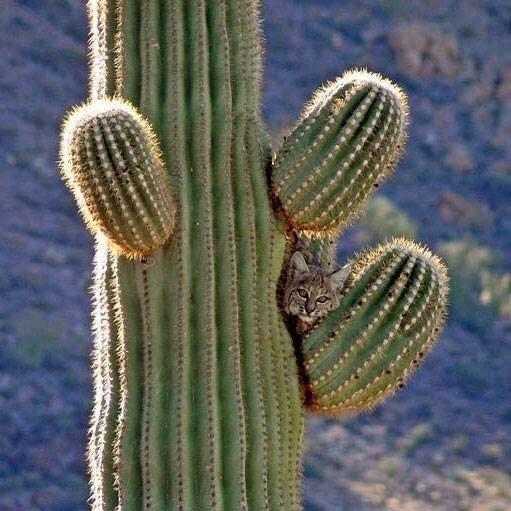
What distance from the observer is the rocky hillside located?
537 inches

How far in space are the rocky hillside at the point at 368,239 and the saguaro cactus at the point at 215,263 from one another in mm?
7968

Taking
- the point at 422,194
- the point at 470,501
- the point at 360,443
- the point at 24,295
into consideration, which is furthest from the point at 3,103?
the point at 470,501

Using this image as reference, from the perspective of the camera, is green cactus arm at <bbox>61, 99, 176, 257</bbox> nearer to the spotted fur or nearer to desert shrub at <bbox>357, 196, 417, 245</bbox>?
the spotted fur

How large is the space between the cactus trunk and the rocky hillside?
7.96m

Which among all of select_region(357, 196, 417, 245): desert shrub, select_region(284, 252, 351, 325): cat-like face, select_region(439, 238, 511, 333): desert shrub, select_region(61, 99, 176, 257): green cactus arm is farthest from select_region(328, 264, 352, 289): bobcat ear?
select_region(357, 196, 417, 245): desert shrub

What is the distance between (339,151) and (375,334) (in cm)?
68

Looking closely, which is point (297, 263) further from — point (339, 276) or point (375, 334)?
point (375, 334)

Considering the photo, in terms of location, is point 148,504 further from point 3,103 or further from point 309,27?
point 309,27

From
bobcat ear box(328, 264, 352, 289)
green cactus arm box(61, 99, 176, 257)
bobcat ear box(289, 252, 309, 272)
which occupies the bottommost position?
bobcat ear box(328, 264, 352, 289)

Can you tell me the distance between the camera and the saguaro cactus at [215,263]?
16.2 ft

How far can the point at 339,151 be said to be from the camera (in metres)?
Result: 5.18

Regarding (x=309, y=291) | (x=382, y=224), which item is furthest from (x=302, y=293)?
(x=382, y=224)

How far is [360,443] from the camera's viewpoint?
14344 mm

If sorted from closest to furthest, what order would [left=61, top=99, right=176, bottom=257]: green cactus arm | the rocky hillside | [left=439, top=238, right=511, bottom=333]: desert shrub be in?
[left=61, top=99, right=176, bottom=257]: green cactus arm < the rocky hillside < [left=439, top=238, right=511, bottom=333]: desert shrub
